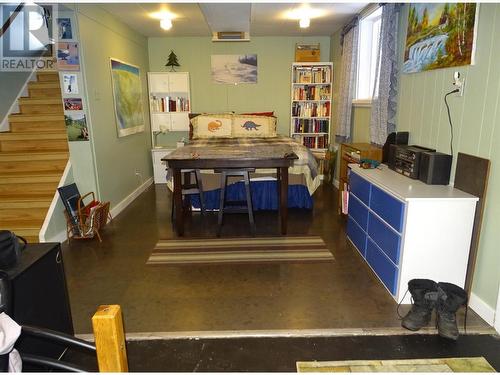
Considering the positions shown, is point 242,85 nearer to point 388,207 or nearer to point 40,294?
point 388,207

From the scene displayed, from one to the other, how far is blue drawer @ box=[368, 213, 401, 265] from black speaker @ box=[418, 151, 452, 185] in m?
0.46

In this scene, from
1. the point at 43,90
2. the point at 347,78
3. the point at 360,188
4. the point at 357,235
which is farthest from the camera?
the point at 347,78

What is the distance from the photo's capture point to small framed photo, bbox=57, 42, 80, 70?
3.35 metres

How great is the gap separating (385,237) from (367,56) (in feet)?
9.97

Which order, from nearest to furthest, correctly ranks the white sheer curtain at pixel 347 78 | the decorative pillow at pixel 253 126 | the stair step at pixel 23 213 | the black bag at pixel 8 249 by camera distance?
the black bag at pixel 8 249, the stair step at pixel 23 213, the white sheer curtain at pixel 347 78, the decorative pillow at pixel 253 126

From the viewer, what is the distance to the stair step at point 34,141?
3.87m

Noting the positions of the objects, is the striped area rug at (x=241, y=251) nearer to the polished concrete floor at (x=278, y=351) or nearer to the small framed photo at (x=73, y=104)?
the polished concrete floor at (x=278, y=351)

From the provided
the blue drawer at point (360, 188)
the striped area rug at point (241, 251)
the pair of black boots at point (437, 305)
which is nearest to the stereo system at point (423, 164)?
the blue drawer at point (360, 188)

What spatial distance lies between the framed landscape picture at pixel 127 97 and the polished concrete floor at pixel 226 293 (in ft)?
5.64

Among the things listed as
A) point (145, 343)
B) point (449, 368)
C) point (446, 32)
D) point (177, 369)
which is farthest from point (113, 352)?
point (446, 32)

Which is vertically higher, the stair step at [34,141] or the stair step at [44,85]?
the stair step at [44,85]

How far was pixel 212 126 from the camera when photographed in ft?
18.1

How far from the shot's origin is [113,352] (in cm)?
89

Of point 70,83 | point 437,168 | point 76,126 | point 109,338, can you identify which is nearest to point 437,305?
point 437,168
